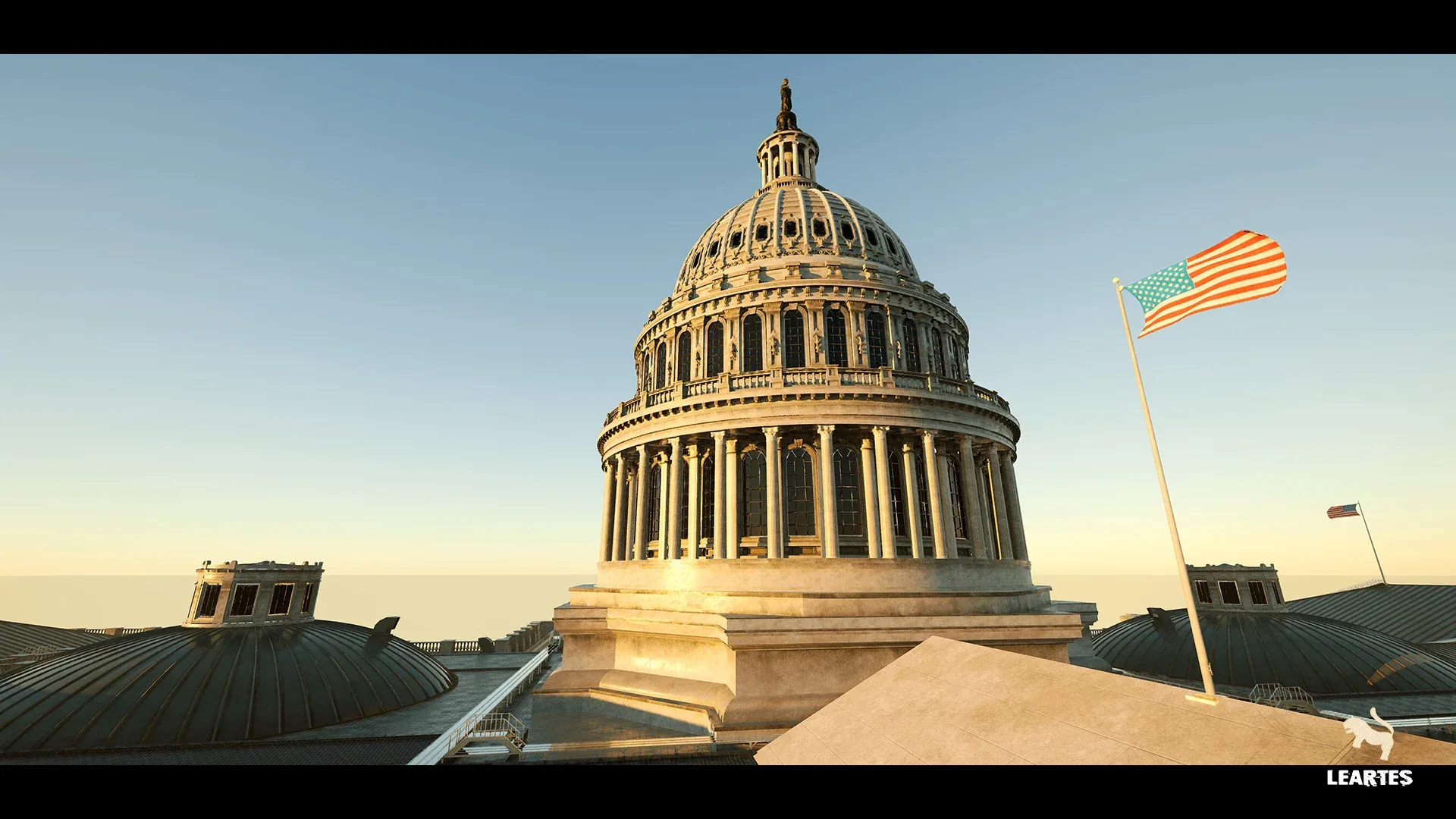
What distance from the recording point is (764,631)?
2262 cm

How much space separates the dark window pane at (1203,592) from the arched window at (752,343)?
30337 millimetres

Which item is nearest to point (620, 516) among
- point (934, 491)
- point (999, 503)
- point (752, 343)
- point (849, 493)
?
point (752, 343)

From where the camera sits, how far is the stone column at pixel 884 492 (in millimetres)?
28600

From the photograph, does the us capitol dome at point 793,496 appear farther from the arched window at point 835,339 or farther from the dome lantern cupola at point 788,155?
the dome lantern cupola at point 788,155

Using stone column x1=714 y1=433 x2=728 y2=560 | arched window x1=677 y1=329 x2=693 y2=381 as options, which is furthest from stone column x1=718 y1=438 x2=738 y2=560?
arched window x1=677 y1=329 x2=693 y2=381

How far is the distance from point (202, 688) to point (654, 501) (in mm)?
22820

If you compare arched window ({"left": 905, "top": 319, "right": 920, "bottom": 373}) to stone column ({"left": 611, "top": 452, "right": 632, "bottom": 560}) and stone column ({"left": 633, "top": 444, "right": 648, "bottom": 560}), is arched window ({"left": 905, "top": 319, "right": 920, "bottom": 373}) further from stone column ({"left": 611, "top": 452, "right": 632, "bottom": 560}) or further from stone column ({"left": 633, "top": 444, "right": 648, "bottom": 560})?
stone column ({"left": 611, "top": 452, "right": 632, "bottom": 560})

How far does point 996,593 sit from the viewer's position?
26.4 m
